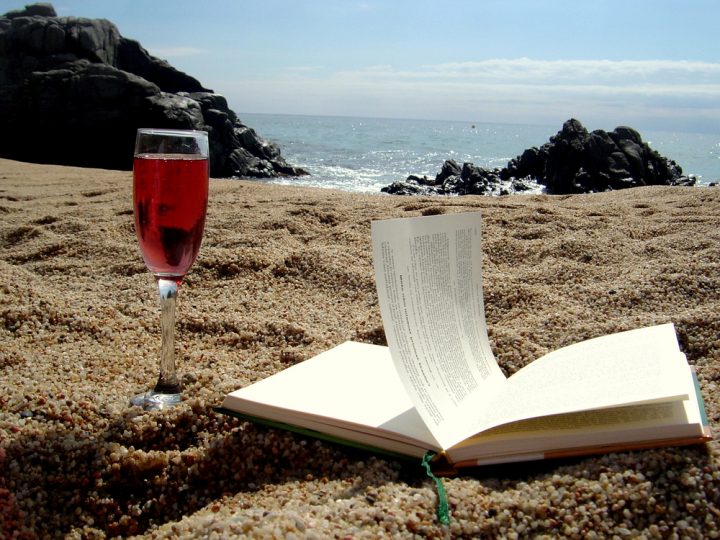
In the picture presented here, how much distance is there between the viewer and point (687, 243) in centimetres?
286

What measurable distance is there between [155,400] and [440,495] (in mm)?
727

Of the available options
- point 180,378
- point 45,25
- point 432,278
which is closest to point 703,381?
point 432,278

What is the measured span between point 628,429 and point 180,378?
1055 mm

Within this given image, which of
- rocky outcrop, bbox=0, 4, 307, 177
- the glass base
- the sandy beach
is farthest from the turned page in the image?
rocky outcrop, bbox=0, 4, 307, 177

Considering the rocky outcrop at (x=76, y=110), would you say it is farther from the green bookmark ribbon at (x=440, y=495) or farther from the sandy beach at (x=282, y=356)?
the green bookmark ribbon at (x=440, y=495)

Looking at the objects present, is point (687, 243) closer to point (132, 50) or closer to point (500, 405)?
point (500, 405)

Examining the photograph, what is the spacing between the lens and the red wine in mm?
1345

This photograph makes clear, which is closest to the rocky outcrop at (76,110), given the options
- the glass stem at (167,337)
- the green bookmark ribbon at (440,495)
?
the glass stem at (167,337)

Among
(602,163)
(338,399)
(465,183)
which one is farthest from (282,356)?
(602,163)

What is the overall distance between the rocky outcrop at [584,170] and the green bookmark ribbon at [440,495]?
14920 mm

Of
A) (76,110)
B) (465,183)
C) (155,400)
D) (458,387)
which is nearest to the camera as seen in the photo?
(458,387)

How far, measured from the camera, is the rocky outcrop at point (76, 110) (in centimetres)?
1998

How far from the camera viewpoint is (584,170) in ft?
57.0

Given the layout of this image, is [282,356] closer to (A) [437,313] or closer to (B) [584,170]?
(A) [437,313]
